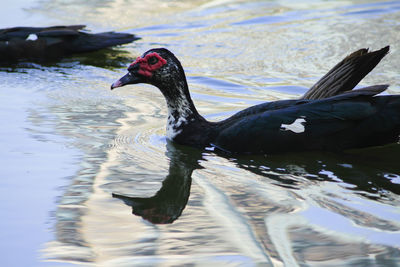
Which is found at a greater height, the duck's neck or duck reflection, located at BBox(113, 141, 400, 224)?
the duck's neck

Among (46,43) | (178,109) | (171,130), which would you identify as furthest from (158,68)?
(46,43)

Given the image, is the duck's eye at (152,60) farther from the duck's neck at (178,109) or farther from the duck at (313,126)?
the duck at (313,126)

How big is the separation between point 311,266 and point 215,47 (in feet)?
22.5

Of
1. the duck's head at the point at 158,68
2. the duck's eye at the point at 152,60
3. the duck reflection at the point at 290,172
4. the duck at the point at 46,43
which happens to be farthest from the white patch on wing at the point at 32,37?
the duck reflection at the point at 290,172

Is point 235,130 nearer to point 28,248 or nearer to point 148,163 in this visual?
point 148,163

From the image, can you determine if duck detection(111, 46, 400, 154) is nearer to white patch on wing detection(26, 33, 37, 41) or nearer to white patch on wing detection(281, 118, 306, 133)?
white patch on wing detection(281, 118, 306, 133)

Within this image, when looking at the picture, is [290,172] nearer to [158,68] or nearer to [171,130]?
[171,130]

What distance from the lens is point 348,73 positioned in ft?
20.9

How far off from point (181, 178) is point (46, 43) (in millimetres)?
4866

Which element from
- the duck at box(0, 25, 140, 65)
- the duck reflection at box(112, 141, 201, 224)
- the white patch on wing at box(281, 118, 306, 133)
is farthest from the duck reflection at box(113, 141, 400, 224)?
the duck at box(0, 25, 140, 65)

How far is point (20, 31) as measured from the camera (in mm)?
9633

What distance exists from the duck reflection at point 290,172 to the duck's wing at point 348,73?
2.20 ft

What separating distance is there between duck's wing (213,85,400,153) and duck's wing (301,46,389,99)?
0.57 metres

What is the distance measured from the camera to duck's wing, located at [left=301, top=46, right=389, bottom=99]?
20.7ft
